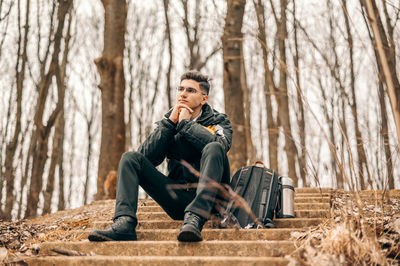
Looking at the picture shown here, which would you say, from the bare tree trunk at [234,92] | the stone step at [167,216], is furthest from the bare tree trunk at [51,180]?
the stone step at [167,216]

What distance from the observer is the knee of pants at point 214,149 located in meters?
Result: 2.78

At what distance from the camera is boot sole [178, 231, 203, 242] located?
→ 7.82ft

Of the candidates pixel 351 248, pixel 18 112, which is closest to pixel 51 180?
pixel 18 112

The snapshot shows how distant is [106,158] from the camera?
655 centimetres

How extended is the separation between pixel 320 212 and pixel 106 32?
514 cm

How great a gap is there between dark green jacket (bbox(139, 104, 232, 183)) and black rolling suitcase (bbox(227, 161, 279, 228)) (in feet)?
0.91

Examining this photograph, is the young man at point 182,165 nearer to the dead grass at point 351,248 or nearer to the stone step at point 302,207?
the dead grass at point 351,248

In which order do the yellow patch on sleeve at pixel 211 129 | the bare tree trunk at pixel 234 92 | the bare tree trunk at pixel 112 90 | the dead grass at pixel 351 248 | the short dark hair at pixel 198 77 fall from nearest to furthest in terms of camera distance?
the dead grass at pixel 351 248 < the yellow patch on sleeve at pixel 211 129 < the short dark hair at pixel 198 77 < the bare tree trunk at pixel 112 90 < the bare tree trunk at pixel 234 92

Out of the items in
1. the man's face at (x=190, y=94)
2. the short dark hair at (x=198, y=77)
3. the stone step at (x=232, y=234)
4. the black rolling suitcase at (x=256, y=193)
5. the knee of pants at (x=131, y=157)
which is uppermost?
the short dark hair at (x=198, y=77)

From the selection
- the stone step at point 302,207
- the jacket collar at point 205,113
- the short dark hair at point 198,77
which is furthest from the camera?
the stone step at point 302,207

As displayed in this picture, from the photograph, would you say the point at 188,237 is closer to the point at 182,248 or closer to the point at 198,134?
the point at 182,248

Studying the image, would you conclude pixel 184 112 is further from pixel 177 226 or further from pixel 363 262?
pixel 363 262

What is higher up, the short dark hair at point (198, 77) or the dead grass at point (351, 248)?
the short dark hair at point (198, 77)

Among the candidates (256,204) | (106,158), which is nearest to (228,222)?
(256,204)
